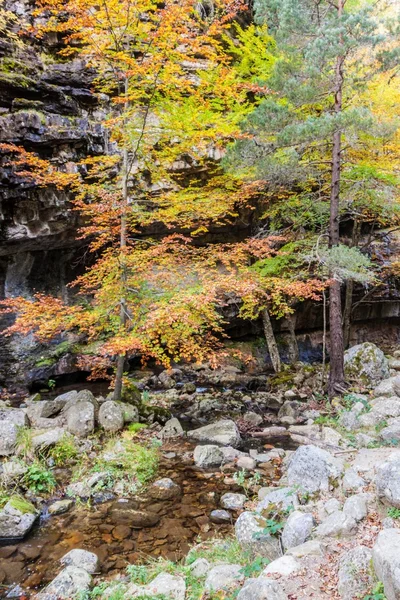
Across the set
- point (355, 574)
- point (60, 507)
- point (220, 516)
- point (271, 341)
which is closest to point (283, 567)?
point (355, 574)

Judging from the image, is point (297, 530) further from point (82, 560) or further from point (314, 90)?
point (314, 90)

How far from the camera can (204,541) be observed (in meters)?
5.07

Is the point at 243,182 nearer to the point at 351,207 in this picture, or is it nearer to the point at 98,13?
the point at 351,207

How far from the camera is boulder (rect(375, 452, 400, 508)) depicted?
3918 millimetres

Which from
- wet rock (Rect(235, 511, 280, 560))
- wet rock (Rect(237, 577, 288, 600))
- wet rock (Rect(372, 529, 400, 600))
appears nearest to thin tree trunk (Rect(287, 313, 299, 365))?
wet rock (Rect(235, 511, 280, 560))

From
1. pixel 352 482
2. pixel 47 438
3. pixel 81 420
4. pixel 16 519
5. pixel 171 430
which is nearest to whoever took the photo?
pixel 352 482

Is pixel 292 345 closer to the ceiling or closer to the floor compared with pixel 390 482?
closer to the floor

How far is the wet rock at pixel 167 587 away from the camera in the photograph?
149 inches

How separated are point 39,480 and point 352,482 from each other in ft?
16.2

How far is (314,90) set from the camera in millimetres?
9422

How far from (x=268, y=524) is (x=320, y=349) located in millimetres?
15512

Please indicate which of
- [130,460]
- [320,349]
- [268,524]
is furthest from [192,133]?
[320,349]

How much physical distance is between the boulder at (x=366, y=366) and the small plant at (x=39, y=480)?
8.94 m

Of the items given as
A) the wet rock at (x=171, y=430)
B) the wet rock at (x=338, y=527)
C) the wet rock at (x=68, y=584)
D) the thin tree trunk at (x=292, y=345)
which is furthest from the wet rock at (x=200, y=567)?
the thin tree trunk at (x=292, y=345)
